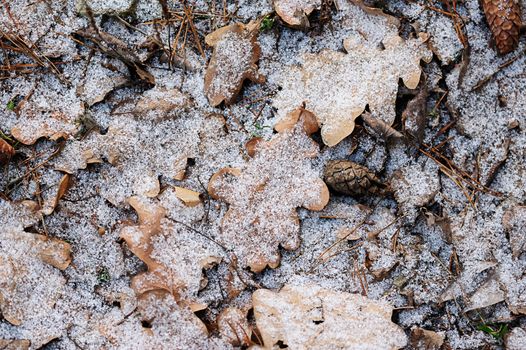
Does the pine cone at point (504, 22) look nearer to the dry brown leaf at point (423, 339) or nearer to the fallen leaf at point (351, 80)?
the fallen leaf at point (351, 80)

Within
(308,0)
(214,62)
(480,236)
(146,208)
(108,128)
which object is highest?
(308,0)

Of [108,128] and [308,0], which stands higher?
[308,0]

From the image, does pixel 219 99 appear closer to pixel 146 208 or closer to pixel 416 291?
pixel 146 208

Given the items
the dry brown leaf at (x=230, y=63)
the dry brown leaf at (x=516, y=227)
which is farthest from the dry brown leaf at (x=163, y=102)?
the dry brown leaf at (x=516, y=227)

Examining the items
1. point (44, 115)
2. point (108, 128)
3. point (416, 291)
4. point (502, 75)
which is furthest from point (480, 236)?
point (44, 115)

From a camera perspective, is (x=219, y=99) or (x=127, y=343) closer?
(x=127, y=343)

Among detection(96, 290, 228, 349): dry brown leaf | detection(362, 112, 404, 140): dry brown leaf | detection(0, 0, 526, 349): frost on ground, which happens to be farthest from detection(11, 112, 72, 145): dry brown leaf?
detection(362, 112, 404, 140): dry brown leaf

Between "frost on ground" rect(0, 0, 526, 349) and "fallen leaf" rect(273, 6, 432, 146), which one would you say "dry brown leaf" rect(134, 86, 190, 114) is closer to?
"frost on ground" rect(0, 0, 526, 349)

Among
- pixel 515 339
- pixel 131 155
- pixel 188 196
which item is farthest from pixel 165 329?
pixel 515 339
